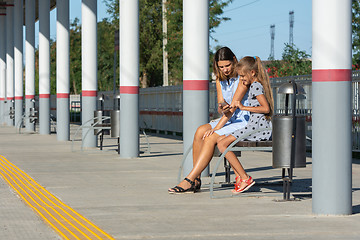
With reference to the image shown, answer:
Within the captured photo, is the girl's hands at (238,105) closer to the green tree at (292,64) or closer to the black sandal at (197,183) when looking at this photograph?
the black sandal at (197,183)

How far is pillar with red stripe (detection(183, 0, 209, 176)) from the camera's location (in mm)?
13266

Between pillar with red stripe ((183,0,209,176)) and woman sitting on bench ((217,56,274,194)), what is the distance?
2.20 metres

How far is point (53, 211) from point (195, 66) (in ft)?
14.4

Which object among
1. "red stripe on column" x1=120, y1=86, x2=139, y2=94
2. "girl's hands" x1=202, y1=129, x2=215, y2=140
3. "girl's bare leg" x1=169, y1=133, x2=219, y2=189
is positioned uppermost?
"red stripe on column" x1=120, y1=86, x2=139, y2=94

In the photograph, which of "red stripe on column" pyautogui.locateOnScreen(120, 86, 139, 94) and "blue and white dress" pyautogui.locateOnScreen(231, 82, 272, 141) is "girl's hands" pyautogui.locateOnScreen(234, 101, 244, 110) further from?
"red stripe on column" pyautogui.locateOnScreen(120, 86, 139, 94)

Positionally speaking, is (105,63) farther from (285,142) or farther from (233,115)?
(285,142)

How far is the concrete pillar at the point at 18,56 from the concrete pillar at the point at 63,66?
13962mm

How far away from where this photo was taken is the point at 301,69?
3797 centimetres

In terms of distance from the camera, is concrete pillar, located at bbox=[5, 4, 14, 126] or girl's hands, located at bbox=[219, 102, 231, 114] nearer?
girl's hands, located at bbox=[219, 102, 231, 114]

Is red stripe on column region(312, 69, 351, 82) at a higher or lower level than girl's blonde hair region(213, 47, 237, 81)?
lower

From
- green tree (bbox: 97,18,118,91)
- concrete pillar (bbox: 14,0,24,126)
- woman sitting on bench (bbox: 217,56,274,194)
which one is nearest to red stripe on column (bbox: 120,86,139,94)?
woman sitting on bench (bbox: 217,56,274,194)

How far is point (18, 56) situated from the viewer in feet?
142

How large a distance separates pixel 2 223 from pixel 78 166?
292 inches

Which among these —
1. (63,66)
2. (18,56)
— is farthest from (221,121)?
(18,56)
